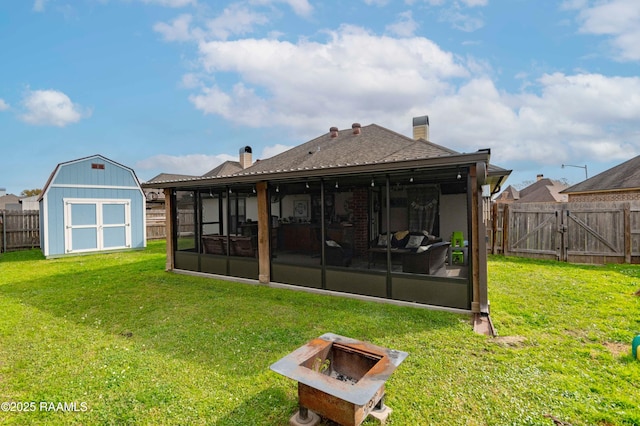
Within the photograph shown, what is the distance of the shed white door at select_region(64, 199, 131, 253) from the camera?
11188 mm

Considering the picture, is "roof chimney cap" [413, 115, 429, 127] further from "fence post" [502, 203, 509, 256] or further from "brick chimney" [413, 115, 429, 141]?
"fence post" [502, 203, 509, 256]

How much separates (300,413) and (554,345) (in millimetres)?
3097

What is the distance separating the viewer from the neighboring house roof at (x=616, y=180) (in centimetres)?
1333

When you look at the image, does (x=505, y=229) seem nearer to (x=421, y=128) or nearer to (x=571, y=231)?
(x=571, y=231)

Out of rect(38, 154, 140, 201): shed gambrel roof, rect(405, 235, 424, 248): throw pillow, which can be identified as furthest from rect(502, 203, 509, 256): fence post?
rect(38, 154, 140, 201): shed gambrel roof

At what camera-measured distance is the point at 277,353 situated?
3.42 meters

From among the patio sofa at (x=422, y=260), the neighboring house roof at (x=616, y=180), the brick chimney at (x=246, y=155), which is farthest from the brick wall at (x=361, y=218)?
the neighboring house roof at (x=616, y=180)

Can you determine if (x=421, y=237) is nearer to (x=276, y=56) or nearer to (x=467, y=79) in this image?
(x=467, y=79)

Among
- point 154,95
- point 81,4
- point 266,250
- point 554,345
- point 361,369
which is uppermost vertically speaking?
point 81,4

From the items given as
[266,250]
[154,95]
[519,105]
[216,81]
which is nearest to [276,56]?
[216,81]

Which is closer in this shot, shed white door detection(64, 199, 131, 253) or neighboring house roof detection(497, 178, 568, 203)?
shed white door detection(64, 199, 131, 253)

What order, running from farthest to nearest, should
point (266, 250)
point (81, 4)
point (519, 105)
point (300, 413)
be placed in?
point (519, 105)
point (81, 4)
point (266, 250)
point (300, 413)

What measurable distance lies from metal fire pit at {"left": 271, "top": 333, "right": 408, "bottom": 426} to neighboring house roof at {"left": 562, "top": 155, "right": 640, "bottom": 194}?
643 inches

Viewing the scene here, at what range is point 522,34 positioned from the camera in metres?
7.61
